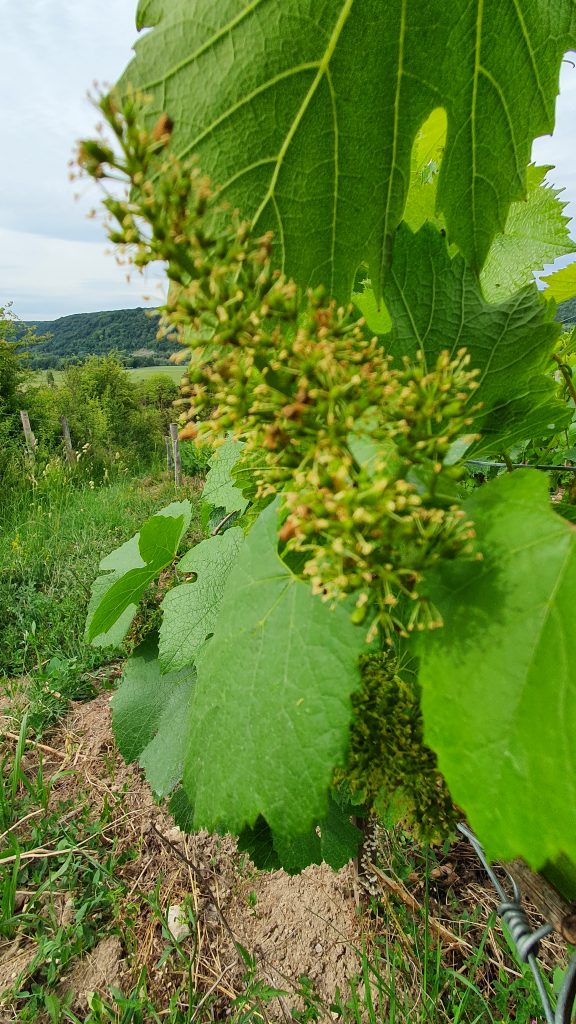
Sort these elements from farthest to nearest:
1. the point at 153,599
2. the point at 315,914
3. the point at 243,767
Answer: the point at 153,599 < the point at 315,914 < the point at 243,767

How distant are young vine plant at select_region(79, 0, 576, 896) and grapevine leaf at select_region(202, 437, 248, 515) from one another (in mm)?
663

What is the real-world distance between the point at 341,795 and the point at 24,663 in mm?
3470

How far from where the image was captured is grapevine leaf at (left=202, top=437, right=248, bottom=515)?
1.37 meters

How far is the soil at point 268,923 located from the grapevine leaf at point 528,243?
2.05 meters

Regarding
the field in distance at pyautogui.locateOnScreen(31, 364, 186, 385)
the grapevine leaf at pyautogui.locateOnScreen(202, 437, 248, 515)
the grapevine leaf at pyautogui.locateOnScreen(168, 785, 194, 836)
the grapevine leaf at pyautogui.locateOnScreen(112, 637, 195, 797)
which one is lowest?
the field in distance at pyautogui.locateOnScreen(31, 364, 186, 385)

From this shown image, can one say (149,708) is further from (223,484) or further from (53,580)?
(53,580)

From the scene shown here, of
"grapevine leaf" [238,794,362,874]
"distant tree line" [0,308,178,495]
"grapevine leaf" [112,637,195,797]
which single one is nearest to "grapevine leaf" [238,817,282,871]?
"grapevine leaf" [238,794,362,874]

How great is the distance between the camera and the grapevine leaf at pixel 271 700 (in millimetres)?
524

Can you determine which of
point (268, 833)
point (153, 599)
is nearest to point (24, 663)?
point (153, 599)

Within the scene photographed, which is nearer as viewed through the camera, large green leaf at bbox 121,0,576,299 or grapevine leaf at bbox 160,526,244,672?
large green leaf at bbox 121,0,576,299

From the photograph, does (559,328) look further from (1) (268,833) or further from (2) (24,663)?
(2) (24,663)

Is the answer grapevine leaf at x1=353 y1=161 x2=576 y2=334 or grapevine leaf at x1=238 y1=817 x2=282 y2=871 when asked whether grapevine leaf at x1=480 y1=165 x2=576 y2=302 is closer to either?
grapevine leaf at x1=353 y1=161 x2=576 y2=334

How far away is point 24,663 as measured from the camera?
159 inches

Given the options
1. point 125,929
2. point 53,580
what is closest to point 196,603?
point 125,929
